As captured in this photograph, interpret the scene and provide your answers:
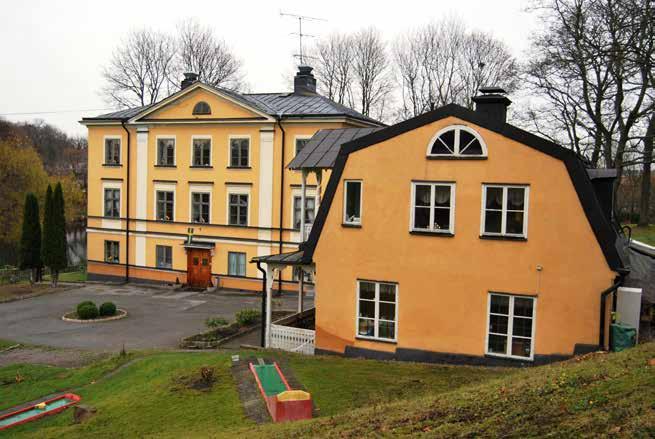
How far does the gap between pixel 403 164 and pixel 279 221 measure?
53.3ft

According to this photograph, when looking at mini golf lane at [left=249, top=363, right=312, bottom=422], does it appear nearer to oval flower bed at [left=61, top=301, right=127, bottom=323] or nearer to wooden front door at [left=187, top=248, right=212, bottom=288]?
oval flower bed at [left=61, top=301, right=127, bottom=323]

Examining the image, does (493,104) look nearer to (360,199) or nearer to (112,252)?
(360,199)

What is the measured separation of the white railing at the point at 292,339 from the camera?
17.4 m

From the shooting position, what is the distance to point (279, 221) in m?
31.5

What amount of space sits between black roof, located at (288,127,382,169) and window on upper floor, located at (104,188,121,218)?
19.7 metres

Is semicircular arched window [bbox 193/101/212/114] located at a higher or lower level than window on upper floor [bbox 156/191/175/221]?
higher

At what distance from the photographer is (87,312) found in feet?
80.4

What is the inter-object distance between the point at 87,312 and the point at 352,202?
13704mm

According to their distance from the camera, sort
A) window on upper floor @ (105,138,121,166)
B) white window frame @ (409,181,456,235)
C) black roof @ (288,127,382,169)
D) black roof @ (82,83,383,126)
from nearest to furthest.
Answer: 1. white window frame @ (409,181,456,235)
2. black roof @ (288,127,382,169)
3. black roof @ (82,83,383,126)
4. window on upper floor @ (105,138,121,166)

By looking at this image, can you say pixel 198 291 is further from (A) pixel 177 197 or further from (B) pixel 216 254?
(A) pixel 177 197

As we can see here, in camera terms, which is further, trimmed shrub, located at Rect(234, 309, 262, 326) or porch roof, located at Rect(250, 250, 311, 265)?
trimmed shrub, located at Rect(234, 309, 262, 326)

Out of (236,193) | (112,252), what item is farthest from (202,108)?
(112,252)

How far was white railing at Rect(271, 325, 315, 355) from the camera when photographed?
17406 millimetres

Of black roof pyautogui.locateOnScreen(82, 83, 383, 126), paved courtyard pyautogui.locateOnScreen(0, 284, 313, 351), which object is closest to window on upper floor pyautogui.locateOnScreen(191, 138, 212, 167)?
black roof pyautogui.locateOnScreen(82, 83, 383, 126)
